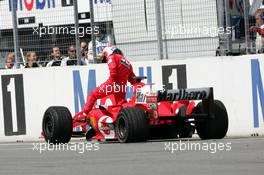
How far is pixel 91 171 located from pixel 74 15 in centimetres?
853

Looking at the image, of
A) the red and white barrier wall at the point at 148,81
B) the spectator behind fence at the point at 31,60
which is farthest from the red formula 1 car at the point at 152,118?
the spectator behind fence at the point at 31,60

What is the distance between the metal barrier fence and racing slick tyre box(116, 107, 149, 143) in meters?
3.61

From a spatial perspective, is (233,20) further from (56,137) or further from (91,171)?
(91,171)

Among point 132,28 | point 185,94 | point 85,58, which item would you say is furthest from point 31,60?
point 185,94

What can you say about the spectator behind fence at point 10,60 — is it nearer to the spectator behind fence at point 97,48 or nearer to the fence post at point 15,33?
the fence post at point 15,33

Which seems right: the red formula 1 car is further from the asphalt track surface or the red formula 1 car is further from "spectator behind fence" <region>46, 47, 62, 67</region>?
"spectator behind fence" <region>46, 47, 62, 67</region>

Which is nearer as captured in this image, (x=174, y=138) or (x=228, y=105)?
(x=174, y=138)

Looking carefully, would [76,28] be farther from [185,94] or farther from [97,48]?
[185,94]

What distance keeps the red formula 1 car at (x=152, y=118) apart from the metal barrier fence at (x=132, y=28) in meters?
2.36

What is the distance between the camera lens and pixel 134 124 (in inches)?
511

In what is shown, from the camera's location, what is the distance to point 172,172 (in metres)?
8.49

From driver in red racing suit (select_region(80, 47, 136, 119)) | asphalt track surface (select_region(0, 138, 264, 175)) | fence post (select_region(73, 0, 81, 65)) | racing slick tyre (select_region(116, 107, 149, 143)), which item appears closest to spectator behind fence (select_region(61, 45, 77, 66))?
fence post (select_region(73, 0, 81, 65))

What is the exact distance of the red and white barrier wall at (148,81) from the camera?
619 inches

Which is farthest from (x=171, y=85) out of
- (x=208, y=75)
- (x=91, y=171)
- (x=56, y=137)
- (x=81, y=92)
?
(x=91, y=171)
